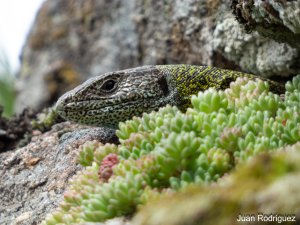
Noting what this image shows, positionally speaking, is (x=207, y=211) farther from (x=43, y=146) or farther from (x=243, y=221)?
(x=43, y=146)

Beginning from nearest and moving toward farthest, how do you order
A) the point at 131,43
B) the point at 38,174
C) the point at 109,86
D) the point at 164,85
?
the point at 38,174, the point at 109,86, the point at 164,85, the point at 131,43

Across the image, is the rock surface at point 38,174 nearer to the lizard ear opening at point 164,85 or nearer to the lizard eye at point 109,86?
the lizard eye at point 109,86

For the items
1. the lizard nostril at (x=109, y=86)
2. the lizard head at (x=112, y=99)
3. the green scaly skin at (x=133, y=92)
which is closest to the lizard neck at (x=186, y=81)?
the green scaly skin at (x=133, y=92)

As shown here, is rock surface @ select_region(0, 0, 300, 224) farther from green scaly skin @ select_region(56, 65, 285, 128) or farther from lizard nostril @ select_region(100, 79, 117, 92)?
lizard nostril @ select_region(100, 79, 117, 92)

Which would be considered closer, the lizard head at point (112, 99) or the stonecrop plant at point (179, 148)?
the stonecrop plant at point (179, 148)

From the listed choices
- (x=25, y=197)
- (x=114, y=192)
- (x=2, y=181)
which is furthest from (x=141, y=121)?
(x=2, y=181)

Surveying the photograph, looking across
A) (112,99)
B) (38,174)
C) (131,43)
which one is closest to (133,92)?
(112,99)

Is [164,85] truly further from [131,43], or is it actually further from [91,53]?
[91,53]

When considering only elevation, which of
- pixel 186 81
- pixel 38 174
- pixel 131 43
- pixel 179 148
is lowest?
pixel 38 174

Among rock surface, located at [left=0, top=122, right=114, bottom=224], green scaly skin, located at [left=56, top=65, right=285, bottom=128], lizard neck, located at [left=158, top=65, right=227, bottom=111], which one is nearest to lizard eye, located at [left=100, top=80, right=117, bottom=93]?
green scaly skin, located at [left=56, top=65, right=285, bottom=128]
